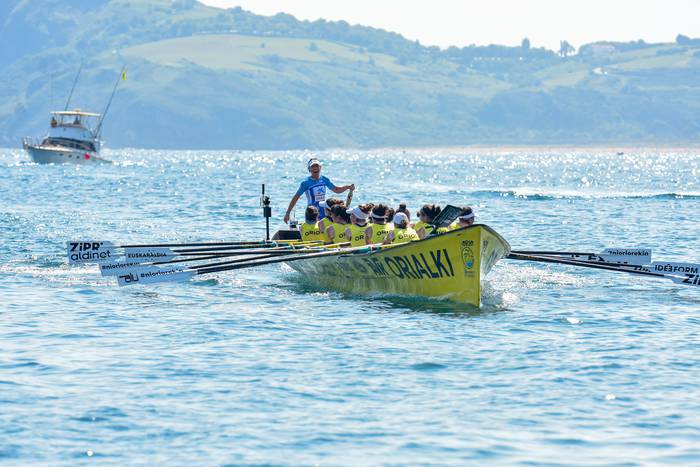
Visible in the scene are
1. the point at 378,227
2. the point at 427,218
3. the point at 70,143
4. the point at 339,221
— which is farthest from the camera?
the point at 70,143

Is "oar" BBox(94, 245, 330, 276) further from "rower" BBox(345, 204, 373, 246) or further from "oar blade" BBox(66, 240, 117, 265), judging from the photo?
"oar blade" BBox(66, 240, 117, 265)

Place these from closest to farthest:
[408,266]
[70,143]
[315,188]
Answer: [408,266]
[315,188]
[70,143]

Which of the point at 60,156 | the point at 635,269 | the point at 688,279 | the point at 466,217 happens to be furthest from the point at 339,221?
the point at 60,156

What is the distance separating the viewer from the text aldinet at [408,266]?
1817 centimetres

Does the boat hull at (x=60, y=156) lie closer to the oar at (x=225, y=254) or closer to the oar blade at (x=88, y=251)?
the oar blade at (x=88, y=251)

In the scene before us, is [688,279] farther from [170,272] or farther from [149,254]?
[149,254]

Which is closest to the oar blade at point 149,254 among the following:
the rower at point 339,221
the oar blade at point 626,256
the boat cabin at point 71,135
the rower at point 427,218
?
the rower at point 339,221

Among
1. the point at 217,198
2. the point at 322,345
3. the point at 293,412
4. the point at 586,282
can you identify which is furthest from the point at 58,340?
the point at 217,198

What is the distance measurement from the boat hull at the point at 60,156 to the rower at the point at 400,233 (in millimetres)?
94134

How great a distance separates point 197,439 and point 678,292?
12593 millimetres

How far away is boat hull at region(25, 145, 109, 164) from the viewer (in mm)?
109812

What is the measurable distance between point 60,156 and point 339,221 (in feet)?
308

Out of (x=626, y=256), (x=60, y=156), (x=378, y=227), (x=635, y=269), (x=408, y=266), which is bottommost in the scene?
(x=635, y=269)

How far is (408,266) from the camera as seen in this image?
18.8m
